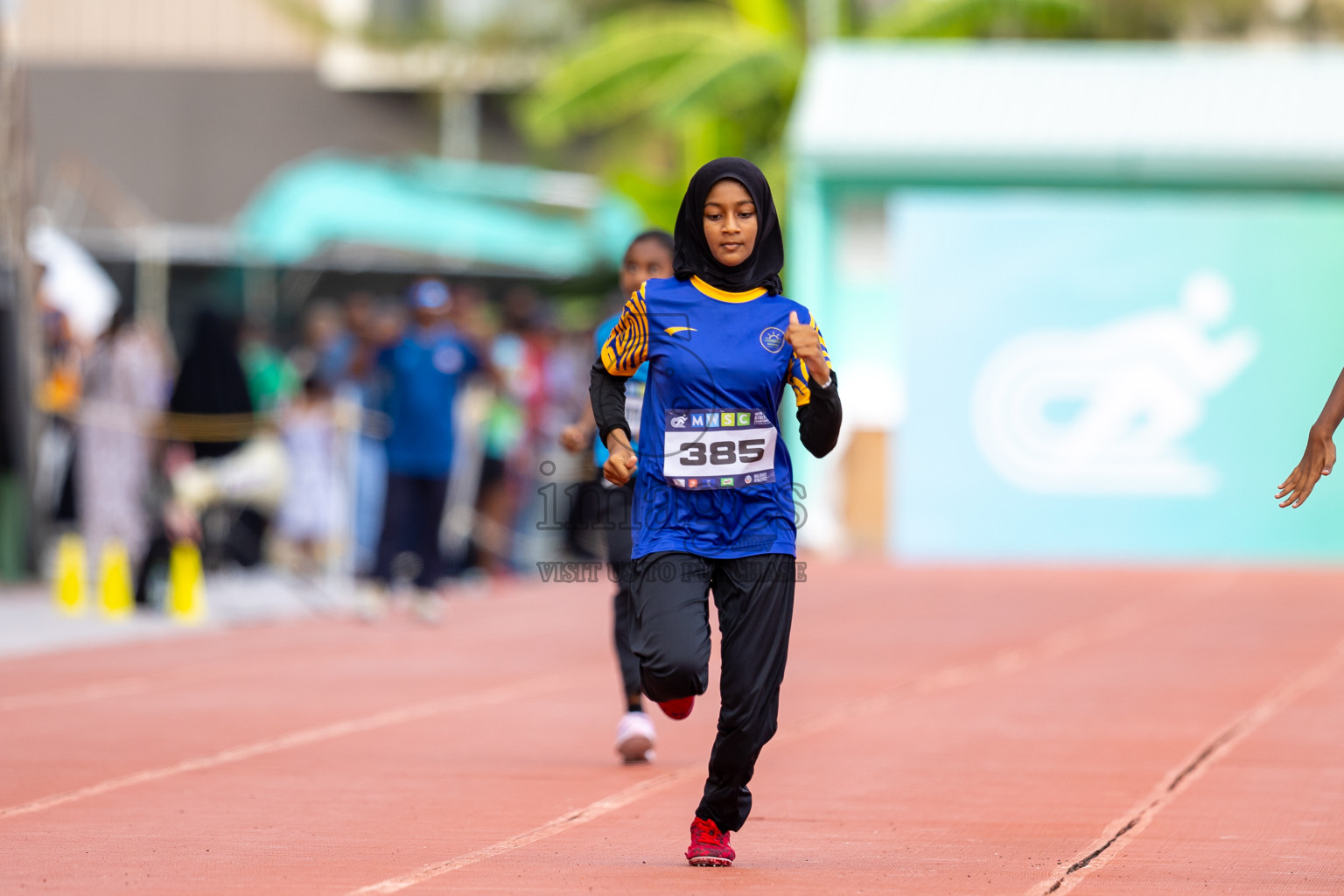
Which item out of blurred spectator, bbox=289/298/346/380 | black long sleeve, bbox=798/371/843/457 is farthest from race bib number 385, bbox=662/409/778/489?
blurred spectator, bbox=289/298/346/380

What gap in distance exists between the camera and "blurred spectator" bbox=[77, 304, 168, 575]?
1566 centimetres

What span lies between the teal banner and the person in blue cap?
7.65 metres

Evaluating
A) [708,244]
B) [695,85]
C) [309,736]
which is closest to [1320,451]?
[708,244]

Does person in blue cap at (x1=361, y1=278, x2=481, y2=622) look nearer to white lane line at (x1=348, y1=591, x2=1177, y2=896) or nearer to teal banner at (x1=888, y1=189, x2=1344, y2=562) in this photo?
white lane line at (x1=348, y1=591, x2=1177, y2=896)

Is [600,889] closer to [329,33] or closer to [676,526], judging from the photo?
[676,526]

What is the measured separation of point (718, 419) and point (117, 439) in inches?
400

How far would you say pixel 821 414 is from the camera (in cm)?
618

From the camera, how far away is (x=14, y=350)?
17.0 meters

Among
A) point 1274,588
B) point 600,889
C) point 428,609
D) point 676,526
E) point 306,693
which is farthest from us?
point 1274,588

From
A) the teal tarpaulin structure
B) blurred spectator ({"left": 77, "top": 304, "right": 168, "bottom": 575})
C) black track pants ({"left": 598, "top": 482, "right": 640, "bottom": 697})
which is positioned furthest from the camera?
the teal tarpaulin structure

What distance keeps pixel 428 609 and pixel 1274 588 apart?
7214 millimetres

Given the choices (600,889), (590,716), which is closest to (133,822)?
(600,889)

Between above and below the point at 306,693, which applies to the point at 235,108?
above

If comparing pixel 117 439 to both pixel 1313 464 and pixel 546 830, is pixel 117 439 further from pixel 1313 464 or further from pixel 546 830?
pixel 1313 464
